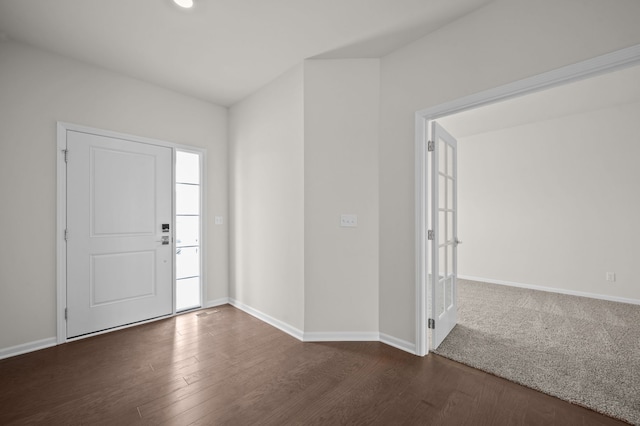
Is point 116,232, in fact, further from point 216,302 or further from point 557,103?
point 557,103

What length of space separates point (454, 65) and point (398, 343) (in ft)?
8.34

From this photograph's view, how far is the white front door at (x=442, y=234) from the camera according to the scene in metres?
2.51

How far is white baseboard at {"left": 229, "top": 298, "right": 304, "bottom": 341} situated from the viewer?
9.61ft

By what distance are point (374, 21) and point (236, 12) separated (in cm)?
114

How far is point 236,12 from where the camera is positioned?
2234mm

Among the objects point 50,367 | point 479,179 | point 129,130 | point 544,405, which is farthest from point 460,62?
point 50,367

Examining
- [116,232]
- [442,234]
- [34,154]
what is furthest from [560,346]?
[34,154]

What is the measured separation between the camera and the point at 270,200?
334cm

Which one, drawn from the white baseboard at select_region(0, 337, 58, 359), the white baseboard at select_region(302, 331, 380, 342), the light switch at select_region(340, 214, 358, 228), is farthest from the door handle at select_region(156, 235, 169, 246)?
the light switch at select_region(340, 214, 358, 228)

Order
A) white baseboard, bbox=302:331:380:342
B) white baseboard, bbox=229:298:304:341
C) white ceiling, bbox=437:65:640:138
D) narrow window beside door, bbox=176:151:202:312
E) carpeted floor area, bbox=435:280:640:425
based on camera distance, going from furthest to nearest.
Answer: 1. narrow window beside door, bbox=176:151:202:312
2. white ceiling, bbox=437:65:640:138
3. white baseboard, bbox=229:298:304:341
4. white baseboard, bbox=302:331:380:342
5. carpeted floor area, bbox=435:280:640:425

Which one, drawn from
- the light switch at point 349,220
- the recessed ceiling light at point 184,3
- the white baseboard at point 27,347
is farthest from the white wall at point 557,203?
the white baseboard at point 27,347

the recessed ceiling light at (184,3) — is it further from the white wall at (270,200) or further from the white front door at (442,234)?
the white front door at (442,234)

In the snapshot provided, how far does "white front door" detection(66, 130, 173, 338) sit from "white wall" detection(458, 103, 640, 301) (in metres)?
5.48

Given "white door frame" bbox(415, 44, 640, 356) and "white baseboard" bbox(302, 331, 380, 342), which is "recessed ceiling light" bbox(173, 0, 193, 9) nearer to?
"white door frame" bbox(415, 44, 640, 356)
